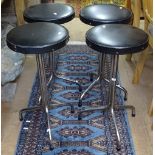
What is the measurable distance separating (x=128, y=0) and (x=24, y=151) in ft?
5.36

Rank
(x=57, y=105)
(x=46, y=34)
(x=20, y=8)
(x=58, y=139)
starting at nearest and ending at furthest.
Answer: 1. (x=46, y=34)
2. (x=58, y=139)
3. (x=57, y=105)
4. (x=20, y=8)

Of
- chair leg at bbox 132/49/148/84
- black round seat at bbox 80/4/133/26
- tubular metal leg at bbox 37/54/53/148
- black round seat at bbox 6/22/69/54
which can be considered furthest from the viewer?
chair leg at bbox 132/49/148/84

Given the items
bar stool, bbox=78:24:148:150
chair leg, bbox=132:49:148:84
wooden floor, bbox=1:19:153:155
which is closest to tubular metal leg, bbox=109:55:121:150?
bar stool, bbox=78:24:148:150

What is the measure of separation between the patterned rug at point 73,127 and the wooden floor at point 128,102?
5 cm

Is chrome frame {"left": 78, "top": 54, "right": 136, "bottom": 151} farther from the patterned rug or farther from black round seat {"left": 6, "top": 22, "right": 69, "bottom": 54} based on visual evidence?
black round seat {"left": 6, "top": 22, "right": 69, "bottom": 54}

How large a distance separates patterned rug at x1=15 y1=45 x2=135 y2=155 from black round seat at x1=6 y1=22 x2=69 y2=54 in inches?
22.8

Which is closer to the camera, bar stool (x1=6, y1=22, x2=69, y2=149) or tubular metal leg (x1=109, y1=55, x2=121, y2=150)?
bar stool (x1=6, y1=22, x2=69, y2=149)

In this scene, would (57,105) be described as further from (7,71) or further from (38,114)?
(7,71)

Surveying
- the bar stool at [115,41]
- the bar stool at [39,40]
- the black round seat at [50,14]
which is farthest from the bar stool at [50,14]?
the bar stool at [115,41]

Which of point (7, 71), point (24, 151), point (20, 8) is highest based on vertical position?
point (20, 8)

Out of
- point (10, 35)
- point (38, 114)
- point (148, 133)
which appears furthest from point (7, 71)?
point (148, 133)

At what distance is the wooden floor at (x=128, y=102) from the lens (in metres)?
1.72

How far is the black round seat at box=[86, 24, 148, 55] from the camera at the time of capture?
1469mm

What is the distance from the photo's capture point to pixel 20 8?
253cm
